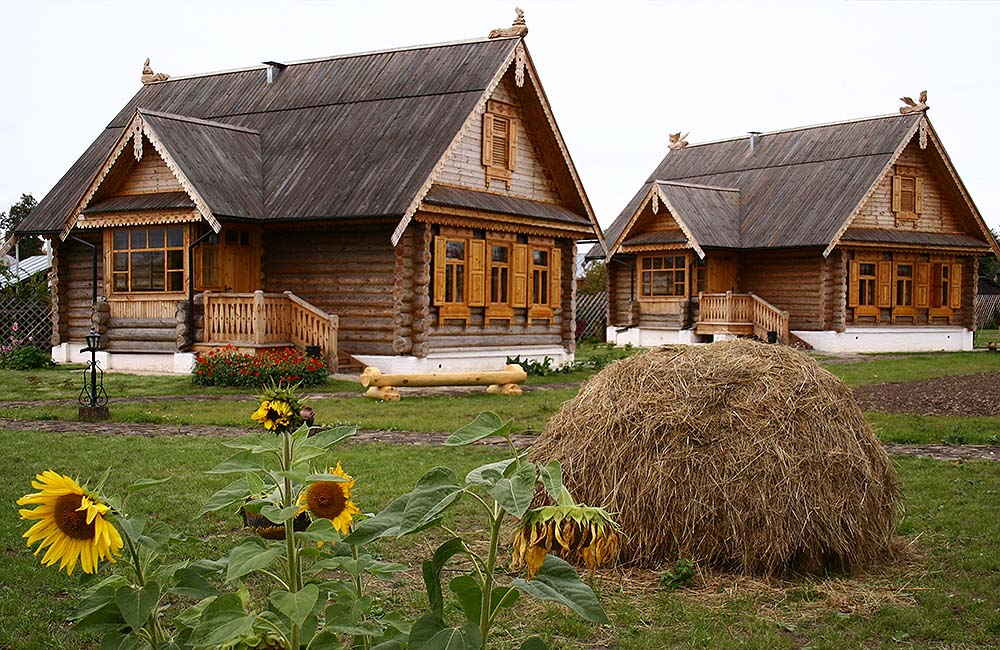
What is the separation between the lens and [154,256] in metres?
23.5

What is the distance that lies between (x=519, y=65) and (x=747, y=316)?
13.3m

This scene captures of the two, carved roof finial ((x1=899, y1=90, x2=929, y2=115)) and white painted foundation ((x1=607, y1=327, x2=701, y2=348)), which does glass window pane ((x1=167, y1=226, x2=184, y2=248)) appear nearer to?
white painted foundation ((x1=607, y1=327, x2=701, y2=348))

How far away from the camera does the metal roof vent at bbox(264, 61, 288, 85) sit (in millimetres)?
28266

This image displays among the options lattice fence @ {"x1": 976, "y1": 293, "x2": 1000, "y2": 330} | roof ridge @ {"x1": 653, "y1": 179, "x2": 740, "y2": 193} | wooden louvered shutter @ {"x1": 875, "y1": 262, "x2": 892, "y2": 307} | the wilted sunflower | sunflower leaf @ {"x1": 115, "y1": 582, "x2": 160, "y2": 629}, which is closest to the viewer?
the wilted sunflower

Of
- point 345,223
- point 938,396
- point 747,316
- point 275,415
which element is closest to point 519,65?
point 345,223

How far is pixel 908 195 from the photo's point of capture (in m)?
36.0

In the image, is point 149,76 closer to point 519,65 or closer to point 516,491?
point 519,65

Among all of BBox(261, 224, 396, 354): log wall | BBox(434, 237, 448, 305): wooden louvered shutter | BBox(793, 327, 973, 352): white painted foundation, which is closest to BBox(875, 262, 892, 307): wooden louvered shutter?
BBox(793, 327, 973, 352): white painted foundation

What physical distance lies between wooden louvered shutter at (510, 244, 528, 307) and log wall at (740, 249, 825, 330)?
12.4 m

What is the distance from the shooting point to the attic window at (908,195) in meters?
35.5

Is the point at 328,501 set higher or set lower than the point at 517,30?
lower

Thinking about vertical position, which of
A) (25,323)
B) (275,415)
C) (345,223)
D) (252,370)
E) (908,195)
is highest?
(908,195)

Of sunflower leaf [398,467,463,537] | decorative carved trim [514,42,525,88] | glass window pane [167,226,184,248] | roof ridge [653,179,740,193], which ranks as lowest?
sunflower leaf [398,467,463,537]

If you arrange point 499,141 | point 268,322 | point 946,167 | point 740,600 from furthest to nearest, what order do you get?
1. point 946,167
2. point 499,141
3. point 268,322
4. point 740,600
